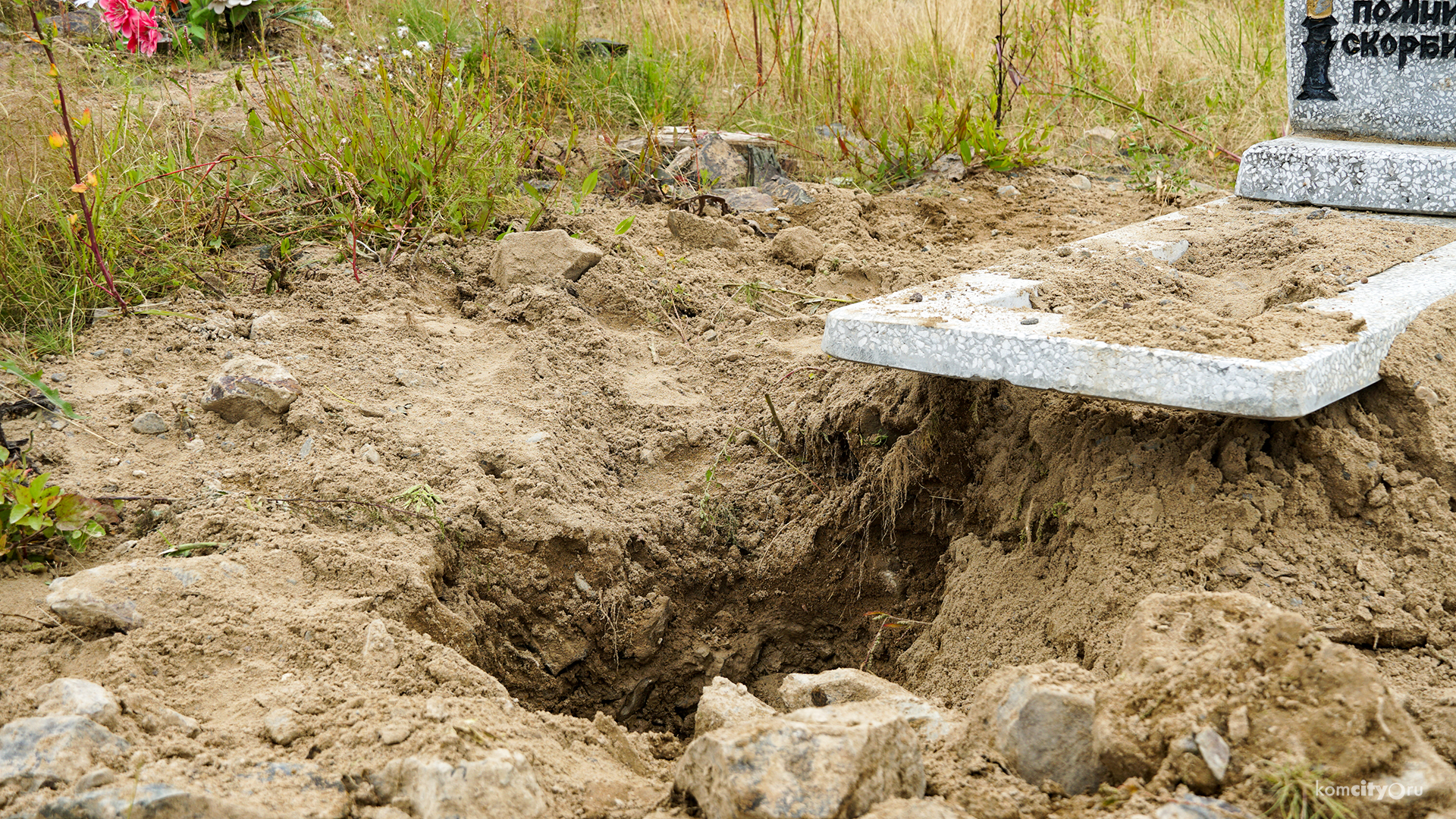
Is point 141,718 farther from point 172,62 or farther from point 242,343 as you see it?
point 172,62

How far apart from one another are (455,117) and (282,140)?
0.72 meters

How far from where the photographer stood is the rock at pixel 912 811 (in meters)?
1.32

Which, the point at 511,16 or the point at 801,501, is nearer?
the point at 801,501

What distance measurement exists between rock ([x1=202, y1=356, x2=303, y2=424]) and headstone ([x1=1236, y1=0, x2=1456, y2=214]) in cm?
308

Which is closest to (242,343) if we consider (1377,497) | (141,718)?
(141,718)

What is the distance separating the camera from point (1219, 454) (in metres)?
2.07

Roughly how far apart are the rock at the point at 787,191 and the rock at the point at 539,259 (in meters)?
1.16

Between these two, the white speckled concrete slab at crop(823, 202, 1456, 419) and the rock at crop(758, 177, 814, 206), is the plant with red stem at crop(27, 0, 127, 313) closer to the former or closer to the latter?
the white speckled concrete slab at crop(823, 202, 1456, 419)

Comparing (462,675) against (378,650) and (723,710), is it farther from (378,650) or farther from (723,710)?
(723,710)

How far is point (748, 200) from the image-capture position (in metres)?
4.30

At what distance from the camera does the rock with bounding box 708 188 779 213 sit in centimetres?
426

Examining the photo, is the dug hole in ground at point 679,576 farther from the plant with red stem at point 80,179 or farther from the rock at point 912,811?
the plant with red stem at point 80,179

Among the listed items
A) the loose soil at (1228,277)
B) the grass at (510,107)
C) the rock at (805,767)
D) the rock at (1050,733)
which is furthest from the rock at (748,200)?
the rock at (805,767)

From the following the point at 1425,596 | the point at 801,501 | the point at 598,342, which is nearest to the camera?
the point at 1425,596
